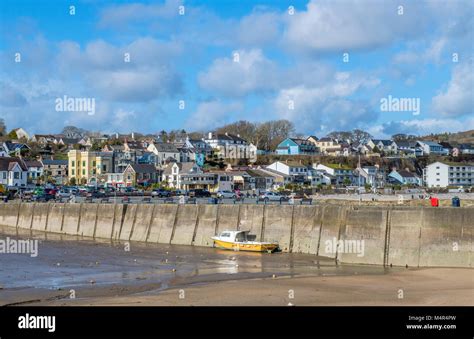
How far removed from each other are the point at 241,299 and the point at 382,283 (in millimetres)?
8545

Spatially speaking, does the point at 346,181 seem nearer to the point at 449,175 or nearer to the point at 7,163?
the point at 449,175

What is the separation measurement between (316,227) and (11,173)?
327ft

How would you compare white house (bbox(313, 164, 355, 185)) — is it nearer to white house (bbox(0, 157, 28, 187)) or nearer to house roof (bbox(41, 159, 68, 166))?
house roof (bbox(41, 159, 68, 166))

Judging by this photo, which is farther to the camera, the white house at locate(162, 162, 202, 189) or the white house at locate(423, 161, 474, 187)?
the white house at locate(423, 161, 474, 187)

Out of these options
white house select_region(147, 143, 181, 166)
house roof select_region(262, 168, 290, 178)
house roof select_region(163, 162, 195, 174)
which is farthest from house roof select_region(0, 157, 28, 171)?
house roof select_region(262, 168, 290, 178)

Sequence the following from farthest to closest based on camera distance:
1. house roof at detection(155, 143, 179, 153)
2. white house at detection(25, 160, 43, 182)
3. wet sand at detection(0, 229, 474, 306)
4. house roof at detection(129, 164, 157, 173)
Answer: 1. house roof at detection(155, 143, 179, 153)
2. white house at detection(25, 160, 43, 182)
3. house roof at detection(129, 164, 157, 173)
4. wet sand at detection(0, 229, 474, 306)

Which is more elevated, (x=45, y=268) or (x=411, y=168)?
(x=411, y=168)

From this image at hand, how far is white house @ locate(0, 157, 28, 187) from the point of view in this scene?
133 m

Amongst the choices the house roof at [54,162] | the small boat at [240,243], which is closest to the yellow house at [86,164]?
the house roof at [54,162]

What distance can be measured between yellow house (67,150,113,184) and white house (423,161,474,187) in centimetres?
7162

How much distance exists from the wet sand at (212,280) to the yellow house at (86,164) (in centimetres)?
10146

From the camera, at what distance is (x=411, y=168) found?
6998 inches
